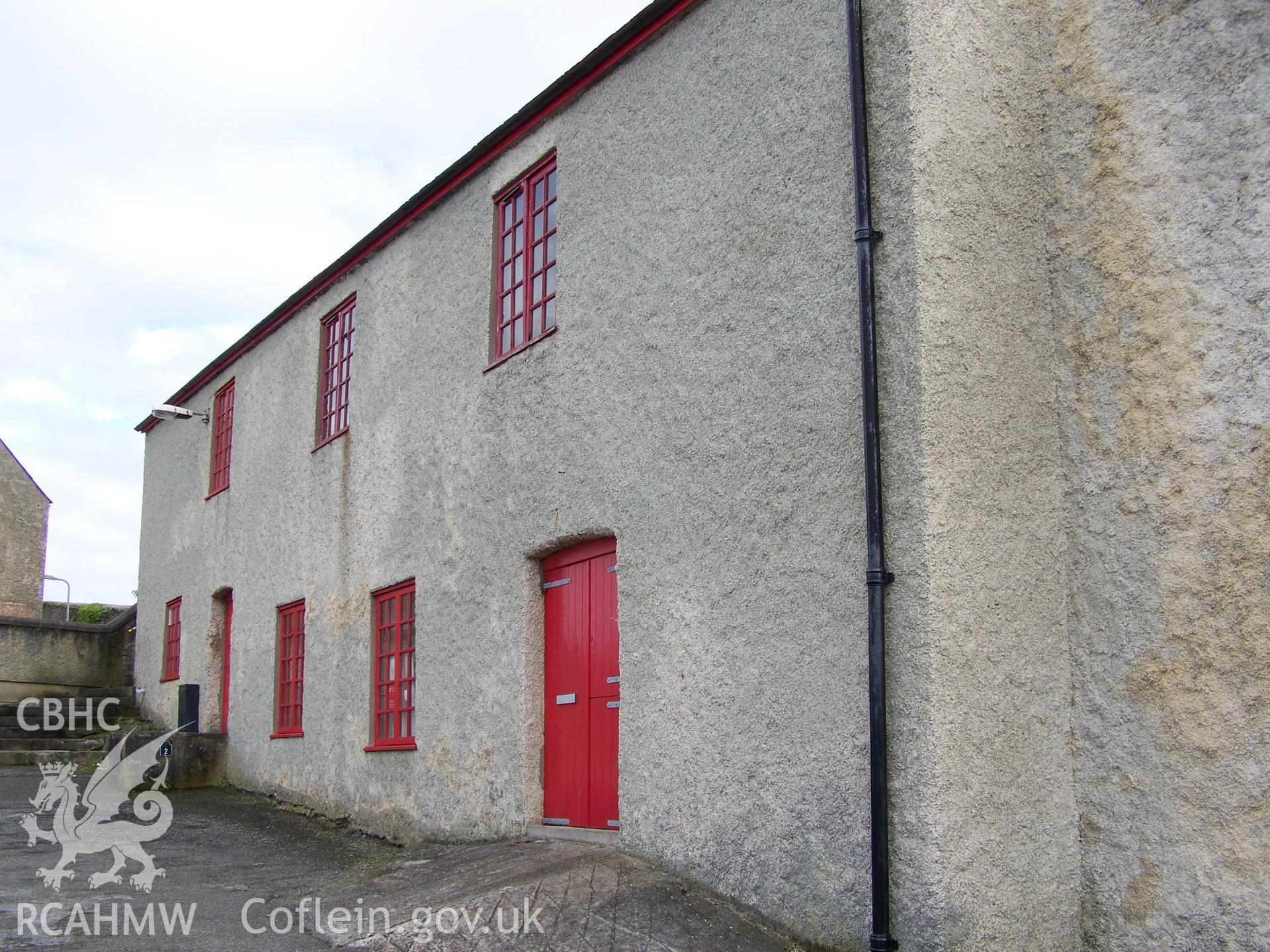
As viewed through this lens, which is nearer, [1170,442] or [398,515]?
[1170,442]

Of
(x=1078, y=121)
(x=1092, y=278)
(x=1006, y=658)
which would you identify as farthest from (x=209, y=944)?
(x=1078, y=121)

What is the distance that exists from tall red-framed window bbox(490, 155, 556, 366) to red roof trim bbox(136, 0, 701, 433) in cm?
40

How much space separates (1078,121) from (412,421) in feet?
20.3

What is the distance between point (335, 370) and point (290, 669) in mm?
3301

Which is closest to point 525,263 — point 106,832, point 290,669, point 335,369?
point 335,369

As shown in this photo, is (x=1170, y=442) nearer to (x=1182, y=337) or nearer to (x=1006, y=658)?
(x=1182, y=337)

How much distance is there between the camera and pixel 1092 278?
234 inches

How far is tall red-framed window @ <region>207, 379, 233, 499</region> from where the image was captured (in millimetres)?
15023

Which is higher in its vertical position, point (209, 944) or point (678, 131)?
point (678, 131)

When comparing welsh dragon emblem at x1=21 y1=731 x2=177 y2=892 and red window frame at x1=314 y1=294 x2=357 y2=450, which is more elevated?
red window frame at x1=314 y1=294 x2=357 y2=450

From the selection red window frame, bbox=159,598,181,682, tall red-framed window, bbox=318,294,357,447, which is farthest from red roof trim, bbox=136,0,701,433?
red window frame, bbox=159,598,181,682

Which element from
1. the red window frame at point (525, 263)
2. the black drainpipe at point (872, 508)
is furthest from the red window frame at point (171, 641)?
the black drainpipe at point (872, 508)

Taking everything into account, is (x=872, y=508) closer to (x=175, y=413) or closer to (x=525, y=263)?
(x=525, y=263)

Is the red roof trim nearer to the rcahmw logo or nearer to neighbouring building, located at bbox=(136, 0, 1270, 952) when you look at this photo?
neighbouring building, located at bbox=(136, 0, 1270, 952)
